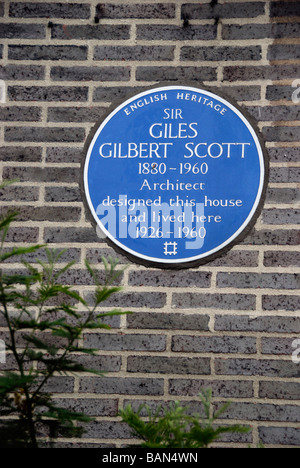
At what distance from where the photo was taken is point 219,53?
2750 millimetres

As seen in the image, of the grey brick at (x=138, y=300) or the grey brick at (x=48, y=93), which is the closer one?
the grey brick at (x=138, y=300)

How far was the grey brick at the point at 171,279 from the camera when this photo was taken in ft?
8.54

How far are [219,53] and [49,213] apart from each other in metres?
1.09

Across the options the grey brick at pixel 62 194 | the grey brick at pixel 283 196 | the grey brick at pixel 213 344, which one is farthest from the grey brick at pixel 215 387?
the grey brick at pixel 62 194

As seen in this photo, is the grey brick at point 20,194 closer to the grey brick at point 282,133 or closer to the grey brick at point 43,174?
the grey brick at point 43,174

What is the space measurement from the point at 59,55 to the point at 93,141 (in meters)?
0.47

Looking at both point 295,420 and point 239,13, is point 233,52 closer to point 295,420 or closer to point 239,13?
point 239,13

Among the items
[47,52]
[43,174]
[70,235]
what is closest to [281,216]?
[70,235]

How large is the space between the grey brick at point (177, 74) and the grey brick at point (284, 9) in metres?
0.40

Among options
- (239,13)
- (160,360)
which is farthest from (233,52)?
(160,360)

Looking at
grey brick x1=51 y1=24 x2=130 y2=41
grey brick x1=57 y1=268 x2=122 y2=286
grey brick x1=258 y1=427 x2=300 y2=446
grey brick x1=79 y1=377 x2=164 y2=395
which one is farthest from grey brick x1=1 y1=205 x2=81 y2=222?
grey brick x1=258 y1=427 x2=300 y2=446

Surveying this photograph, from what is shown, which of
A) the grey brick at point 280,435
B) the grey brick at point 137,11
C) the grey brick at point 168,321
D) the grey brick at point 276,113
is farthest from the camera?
the grey brick at point 137,11
